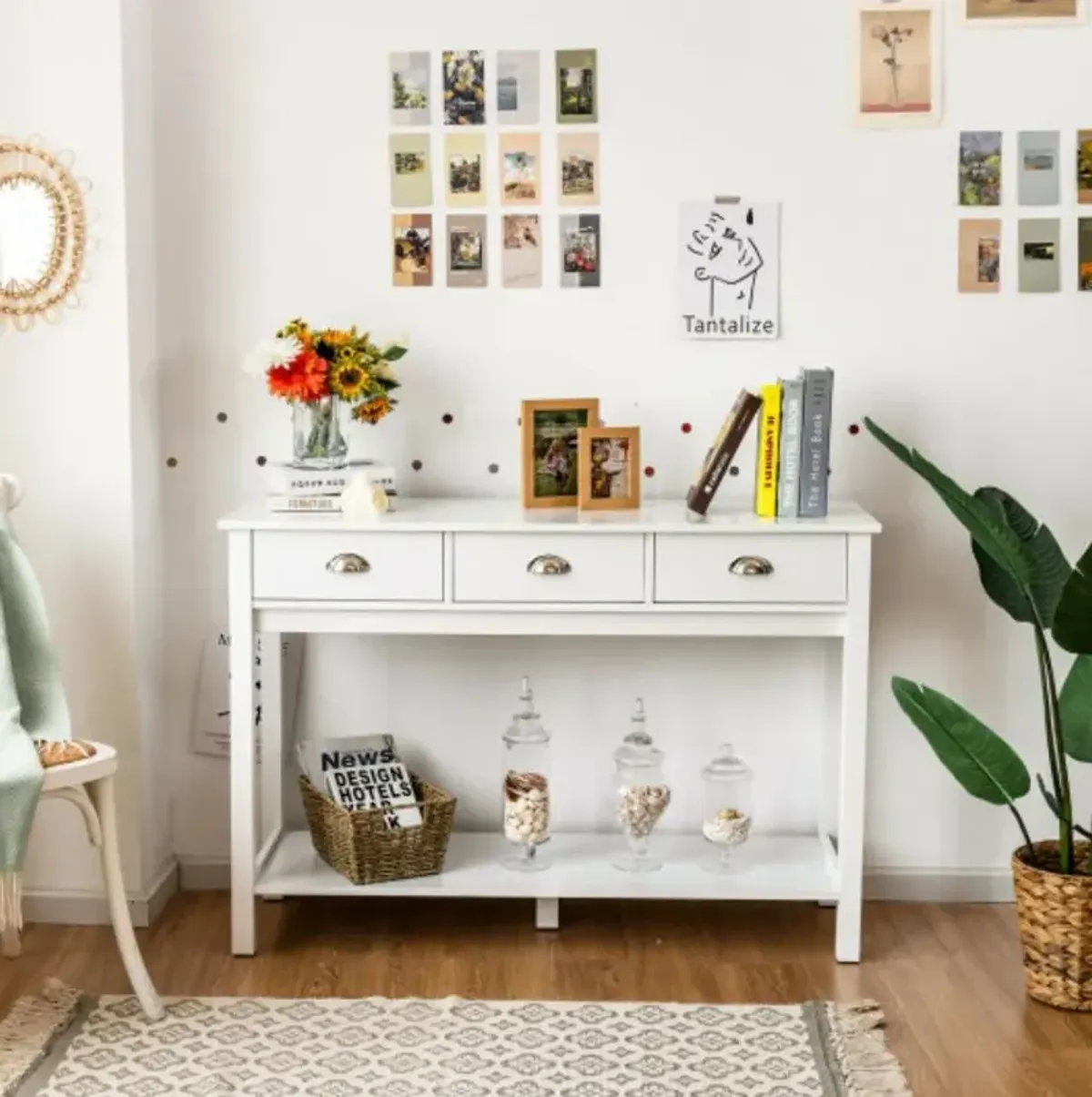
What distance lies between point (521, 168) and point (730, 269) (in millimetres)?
479

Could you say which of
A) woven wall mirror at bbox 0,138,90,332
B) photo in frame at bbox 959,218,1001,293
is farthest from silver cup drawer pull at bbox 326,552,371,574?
photo in frame at bbox 959,218,1001,293

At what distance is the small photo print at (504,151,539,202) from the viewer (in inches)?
138

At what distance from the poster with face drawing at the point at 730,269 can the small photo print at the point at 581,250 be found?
0.58 feet

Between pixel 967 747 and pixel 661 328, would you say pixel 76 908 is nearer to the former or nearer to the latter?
pixel 661 328

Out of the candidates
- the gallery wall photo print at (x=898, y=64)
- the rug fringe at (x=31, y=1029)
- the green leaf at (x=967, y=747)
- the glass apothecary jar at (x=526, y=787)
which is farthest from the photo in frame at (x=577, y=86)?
the rug fringe at (x=31, y=1029)

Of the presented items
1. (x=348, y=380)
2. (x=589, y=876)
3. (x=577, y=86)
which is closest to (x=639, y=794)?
(x=589, y=876)

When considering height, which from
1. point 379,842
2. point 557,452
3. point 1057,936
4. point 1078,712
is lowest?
point 1057,936

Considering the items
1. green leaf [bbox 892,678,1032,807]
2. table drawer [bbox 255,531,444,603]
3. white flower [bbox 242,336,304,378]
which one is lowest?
green leaf [bbox 892,678,1032,807]

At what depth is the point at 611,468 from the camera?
10.8 feet

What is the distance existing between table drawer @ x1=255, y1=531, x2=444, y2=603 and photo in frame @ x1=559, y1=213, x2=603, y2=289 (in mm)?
A: 692

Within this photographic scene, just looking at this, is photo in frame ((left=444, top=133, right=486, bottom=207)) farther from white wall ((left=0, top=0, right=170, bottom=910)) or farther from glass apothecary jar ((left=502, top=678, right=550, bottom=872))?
glass apothecary jar ((left=502, top=678, right=550, bottom=872))

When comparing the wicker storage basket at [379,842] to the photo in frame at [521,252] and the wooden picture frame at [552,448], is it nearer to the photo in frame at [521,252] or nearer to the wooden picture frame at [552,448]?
the wooden picture frame at [552,448]

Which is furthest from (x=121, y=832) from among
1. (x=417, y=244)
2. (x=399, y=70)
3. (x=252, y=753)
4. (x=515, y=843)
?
(x=399, y=70)

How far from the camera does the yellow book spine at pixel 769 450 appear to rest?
3.24 m
